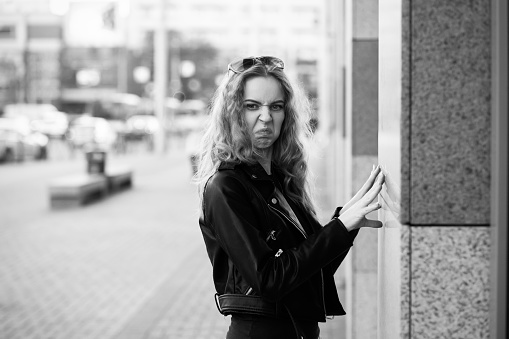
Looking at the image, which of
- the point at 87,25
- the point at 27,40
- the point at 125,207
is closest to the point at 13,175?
the point at 87,25

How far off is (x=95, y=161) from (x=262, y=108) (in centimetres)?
1768

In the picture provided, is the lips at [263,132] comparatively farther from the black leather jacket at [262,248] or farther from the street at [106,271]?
the street at [106,271]

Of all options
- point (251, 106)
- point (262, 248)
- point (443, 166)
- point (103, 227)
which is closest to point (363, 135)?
point (251, 106)

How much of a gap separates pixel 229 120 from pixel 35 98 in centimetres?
8764

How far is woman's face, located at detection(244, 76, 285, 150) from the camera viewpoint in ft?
9.48

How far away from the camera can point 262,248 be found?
8.55ft

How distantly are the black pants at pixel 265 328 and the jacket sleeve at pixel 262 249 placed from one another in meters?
0.22

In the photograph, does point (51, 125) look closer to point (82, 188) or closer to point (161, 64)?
point (161, 64)

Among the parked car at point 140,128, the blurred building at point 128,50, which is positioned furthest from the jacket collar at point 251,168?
the blurred building at point 128,50

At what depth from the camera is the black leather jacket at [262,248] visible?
2594mm

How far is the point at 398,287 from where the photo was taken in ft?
8.26

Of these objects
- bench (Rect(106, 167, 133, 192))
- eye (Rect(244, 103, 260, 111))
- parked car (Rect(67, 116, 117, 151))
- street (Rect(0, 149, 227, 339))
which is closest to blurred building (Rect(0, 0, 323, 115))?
parked car (Rect(67, 116, 117, 151))

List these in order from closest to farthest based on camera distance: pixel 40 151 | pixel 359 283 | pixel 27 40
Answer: pixel 359 283 → pixel 40 151 → pixel 27 40

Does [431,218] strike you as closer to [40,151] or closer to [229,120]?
[229,120]
